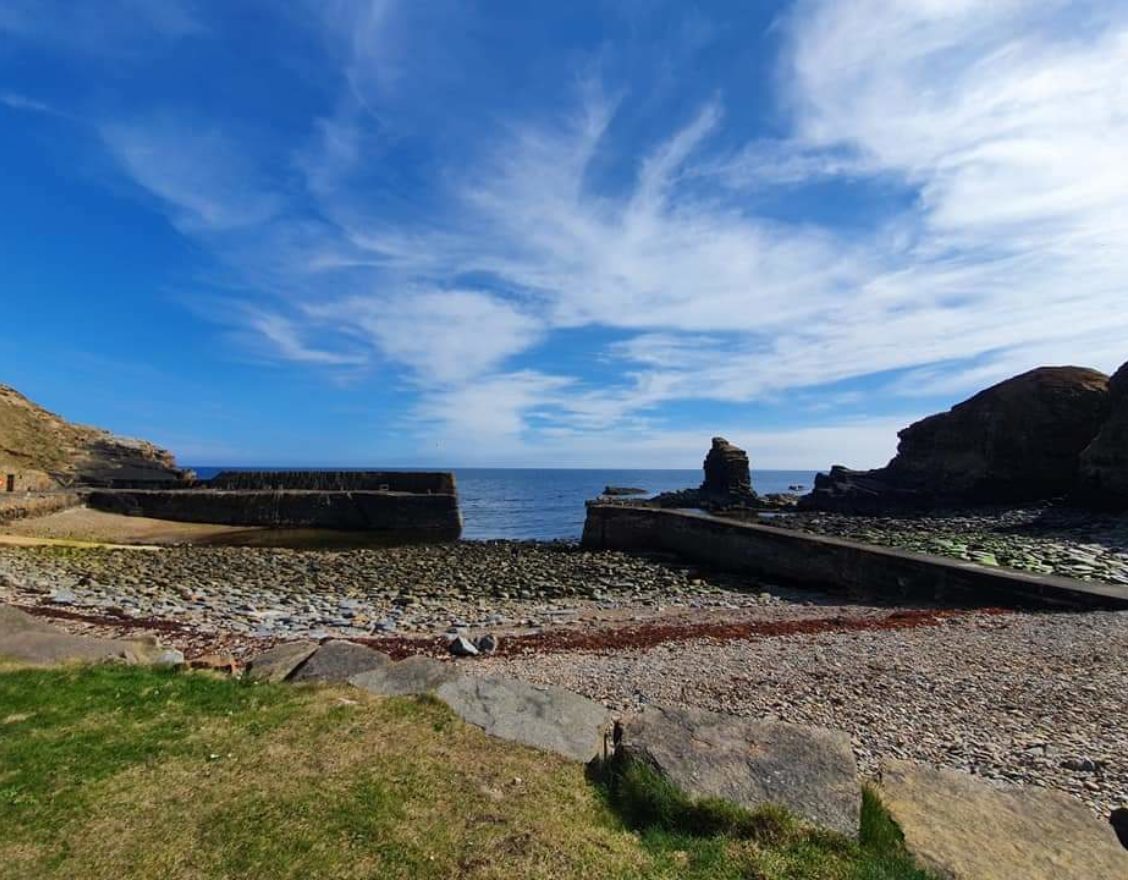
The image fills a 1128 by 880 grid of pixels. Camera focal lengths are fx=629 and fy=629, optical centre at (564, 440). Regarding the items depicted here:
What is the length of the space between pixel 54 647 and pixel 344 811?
526 centimetres

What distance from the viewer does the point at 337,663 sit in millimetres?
6289

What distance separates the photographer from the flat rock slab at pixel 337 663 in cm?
604

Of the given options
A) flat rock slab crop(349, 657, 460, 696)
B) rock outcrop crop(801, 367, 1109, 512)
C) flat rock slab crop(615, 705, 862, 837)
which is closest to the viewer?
flat rock slab crop(615, 705, 862, 837)

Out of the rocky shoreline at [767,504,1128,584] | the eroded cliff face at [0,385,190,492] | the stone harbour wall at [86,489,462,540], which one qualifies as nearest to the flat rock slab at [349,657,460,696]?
the rocky shoreline at [767,504,1128,584]

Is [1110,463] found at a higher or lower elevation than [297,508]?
higher

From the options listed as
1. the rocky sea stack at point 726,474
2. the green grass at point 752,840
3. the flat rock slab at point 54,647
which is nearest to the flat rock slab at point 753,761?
the green grass at point 752,840

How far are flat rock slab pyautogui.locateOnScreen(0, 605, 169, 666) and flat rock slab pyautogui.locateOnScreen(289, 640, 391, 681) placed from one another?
1923 millimetres

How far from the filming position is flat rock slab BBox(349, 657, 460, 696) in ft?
18.7

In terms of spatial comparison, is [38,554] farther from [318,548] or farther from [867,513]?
[867,513]

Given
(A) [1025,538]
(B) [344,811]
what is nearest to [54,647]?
(B) [344,811]

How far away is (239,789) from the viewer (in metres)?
3.79

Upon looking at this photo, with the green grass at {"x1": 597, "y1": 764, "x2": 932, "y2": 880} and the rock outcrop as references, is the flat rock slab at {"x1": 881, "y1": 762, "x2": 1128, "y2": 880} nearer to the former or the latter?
the green grass at {"x1": 597, "y1": 764, "x2": 932, "y2": 880}

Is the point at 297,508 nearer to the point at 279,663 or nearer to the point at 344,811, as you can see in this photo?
the point at 279,663

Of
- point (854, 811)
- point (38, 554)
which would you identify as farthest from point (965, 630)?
point (38, 554)
